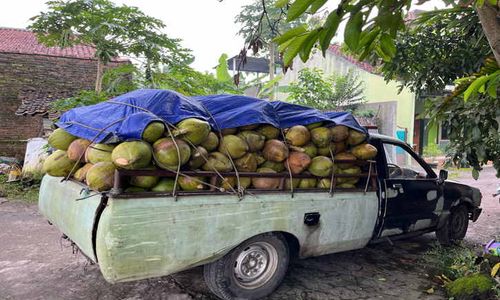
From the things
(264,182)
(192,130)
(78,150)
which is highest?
(192,130)

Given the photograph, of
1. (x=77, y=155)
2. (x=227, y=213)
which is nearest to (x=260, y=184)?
(x=227, y=213)

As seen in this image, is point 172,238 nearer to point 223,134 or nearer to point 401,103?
point 223,134

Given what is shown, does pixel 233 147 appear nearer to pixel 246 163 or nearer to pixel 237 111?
pixel 246 163

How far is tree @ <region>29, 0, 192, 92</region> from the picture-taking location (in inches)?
286

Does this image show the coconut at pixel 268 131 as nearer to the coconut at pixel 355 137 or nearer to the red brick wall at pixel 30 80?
the coconut at pixel 355 137

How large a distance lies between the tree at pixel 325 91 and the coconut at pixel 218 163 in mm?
9569

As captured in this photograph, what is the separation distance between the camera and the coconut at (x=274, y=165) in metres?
3.62

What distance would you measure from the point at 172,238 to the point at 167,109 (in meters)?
1.05

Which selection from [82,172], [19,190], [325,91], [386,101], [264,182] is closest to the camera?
[82,172]

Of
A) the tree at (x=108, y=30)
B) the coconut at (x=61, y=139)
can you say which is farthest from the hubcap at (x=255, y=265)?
the tree at (x=108, y=30)

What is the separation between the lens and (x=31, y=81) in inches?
538

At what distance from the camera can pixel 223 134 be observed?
3469 millimetres

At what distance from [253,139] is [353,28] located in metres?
2.18

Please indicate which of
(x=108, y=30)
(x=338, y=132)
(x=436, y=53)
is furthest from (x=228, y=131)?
(x=108, y=30)
